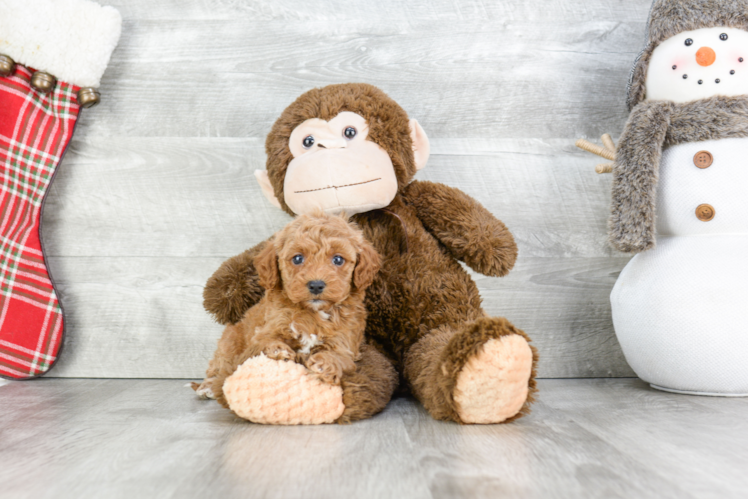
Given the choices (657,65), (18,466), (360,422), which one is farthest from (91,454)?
(657,65)

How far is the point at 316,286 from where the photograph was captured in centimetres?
76

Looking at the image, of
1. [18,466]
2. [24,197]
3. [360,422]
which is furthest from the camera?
[24,197]

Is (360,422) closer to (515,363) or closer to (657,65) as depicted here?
(515,363)

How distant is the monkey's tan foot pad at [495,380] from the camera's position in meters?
0.70

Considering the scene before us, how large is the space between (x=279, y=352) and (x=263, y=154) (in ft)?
1.81

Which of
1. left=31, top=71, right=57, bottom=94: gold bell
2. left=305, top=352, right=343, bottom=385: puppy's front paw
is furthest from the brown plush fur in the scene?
left=31, top=71, right=57, bottom=94: gold bell

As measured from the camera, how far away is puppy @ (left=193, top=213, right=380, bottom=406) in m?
0.77

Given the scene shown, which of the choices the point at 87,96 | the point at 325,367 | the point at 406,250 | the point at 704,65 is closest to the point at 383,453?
the point at 325,367

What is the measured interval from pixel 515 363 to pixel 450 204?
1.12 ft

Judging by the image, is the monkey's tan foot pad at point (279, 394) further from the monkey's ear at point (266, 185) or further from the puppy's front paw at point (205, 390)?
the monkey's ear at point (266, 185)

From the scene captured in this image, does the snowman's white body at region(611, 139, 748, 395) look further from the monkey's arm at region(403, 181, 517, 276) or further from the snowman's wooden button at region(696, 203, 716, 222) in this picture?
the monkey's arm at region(403, 181, 517, 276)

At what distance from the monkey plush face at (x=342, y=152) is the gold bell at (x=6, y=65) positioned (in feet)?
1.83

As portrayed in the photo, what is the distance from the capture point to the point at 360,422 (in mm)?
799

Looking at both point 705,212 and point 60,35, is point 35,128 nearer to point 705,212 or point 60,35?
point 60,35
